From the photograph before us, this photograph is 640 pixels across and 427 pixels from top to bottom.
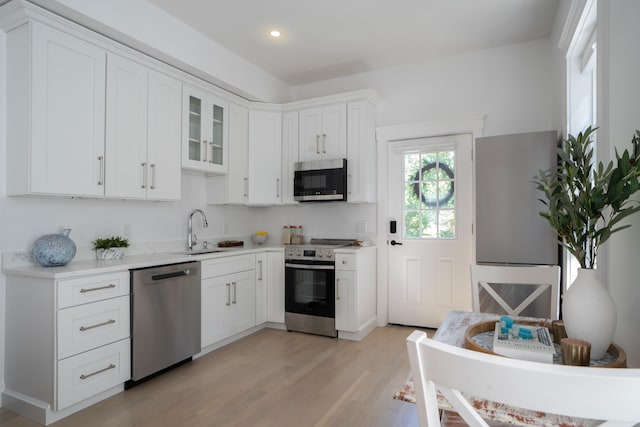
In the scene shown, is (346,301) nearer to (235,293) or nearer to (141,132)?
(235,293)

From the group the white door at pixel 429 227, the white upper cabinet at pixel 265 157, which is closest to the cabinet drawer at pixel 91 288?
the white upper cabinet at pixel 265 157

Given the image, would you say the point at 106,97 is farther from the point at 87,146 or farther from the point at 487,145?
the point at 487,145

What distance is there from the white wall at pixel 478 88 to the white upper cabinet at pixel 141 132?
7.30 feet

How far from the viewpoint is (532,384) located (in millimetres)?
583

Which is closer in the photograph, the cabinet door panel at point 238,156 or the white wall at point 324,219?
the cabinet door panel at point 238,156

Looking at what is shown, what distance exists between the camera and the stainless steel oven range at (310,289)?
3.74 m

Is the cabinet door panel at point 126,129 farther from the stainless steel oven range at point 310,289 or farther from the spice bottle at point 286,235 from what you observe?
the spice bottle at point 286,235

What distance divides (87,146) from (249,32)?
5.68 ft

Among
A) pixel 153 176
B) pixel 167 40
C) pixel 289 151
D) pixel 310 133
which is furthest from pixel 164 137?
pixel 310 133

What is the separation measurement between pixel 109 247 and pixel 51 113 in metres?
1.02

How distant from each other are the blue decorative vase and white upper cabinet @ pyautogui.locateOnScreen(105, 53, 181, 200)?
0.45 m

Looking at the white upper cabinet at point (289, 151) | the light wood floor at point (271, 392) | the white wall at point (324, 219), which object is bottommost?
the light wood floor at point (271, 392)

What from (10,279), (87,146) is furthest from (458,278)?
(10,279)

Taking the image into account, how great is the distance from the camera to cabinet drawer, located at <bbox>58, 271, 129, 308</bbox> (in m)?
2.21
